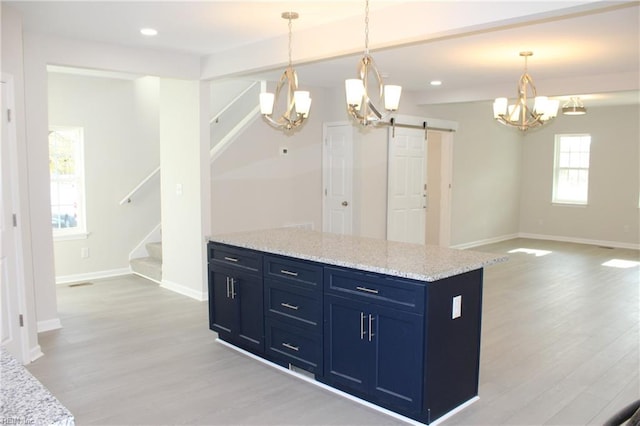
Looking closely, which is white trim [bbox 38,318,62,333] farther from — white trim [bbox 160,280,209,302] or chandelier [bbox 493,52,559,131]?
chandelier [bbox 493,52,559,131]

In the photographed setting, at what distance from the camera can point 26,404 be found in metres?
1.10

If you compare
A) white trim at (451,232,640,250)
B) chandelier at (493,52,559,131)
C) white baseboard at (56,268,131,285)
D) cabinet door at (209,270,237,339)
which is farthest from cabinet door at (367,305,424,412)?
white trim at (451,232,640,250)

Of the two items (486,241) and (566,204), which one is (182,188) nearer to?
(486,241)

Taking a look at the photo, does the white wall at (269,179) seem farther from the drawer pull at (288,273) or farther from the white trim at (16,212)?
the drawer pull at (288,273)

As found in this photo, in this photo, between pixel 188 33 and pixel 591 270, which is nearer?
pixel 188 33

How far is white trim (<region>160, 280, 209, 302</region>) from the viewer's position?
219 inches

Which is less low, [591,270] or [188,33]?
[188,33]

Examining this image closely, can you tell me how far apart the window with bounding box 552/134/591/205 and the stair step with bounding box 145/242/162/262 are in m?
7.70

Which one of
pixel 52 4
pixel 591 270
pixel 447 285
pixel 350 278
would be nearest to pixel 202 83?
pixel 52 4

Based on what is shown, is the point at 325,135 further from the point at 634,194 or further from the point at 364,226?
the point at 634,194

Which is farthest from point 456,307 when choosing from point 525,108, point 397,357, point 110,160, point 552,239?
point 552,239

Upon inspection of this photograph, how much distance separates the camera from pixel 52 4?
11.8 ft

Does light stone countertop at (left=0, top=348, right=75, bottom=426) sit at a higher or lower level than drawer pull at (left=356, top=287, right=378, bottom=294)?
higher

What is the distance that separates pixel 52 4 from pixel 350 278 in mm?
2775
